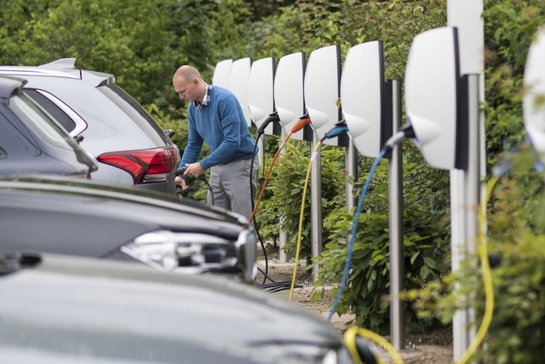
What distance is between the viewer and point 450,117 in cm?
489

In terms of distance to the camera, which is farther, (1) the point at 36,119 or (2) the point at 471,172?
(1) the point at 36,119

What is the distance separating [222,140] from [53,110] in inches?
80.3

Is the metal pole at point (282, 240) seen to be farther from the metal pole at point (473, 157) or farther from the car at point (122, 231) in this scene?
the car at point (122, 231)

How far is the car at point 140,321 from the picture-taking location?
2.62m

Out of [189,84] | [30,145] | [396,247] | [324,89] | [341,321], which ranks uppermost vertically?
[189,84]

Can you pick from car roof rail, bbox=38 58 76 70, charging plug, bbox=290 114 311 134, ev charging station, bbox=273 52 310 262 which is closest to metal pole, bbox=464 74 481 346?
charging plug, bbox=290 114 311 134

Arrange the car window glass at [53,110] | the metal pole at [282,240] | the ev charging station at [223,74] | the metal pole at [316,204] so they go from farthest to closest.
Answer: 1. the ev charging station at [223,74]
2. the metal pole at [282,240]
3. the metal pole at [316,204]
4. the car window glass at [53,110]

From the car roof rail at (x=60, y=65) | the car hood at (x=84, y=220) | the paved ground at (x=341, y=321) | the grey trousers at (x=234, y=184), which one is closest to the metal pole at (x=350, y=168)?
the paved ground at (x=341, y=321)

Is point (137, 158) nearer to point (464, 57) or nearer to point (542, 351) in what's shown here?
point (464, 57)

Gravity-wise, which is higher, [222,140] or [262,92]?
[262,92]

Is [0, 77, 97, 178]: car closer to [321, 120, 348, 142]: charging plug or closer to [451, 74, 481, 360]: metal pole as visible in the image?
[321, 120, 348, 142]: charging plug

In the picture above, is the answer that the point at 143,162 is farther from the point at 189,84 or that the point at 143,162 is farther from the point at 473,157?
the point at 473,157

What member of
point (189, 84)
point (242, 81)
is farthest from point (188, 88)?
point (242, 81)

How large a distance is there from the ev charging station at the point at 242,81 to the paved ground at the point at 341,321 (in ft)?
6.21
